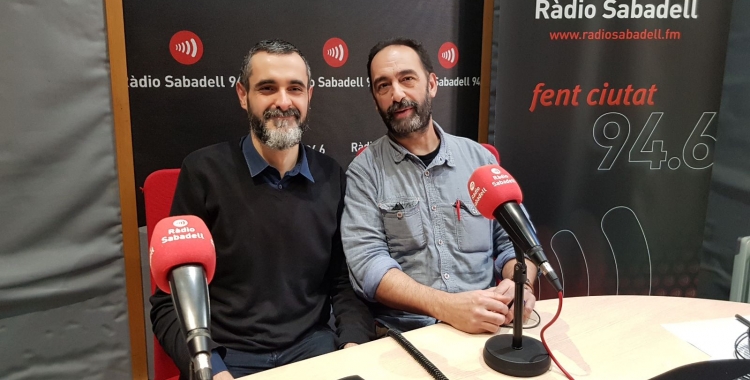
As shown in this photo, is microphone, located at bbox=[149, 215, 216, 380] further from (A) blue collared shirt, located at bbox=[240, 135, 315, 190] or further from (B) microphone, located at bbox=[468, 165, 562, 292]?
(A) blue collared shirt, located at bbox=[240, 135, 315, 190]

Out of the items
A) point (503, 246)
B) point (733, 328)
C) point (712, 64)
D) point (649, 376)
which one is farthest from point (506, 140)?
point (649, 376)

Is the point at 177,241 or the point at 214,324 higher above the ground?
the point at 177,241

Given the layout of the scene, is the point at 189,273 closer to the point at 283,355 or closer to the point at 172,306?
the point at 172,306

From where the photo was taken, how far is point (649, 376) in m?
1.06

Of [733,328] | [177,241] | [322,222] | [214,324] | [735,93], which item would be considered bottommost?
[214,324]

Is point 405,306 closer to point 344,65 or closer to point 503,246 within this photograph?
point 503,246

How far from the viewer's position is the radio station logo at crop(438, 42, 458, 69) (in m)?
2.47

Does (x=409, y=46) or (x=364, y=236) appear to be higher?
(x=409, y=46)

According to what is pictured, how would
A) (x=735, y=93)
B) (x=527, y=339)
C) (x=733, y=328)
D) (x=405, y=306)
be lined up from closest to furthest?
(x=527, y=339)
(x=733, y=328)
(x=405, y=306)
(x=735, y=93)

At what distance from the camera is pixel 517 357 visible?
109 centimetres

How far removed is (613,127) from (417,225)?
50.5 inches

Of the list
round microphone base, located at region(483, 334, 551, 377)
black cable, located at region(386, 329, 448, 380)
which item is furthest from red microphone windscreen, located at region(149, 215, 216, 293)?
round microphone base, located at region(483, 334, 551, 377)

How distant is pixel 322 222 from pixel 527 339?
787mm

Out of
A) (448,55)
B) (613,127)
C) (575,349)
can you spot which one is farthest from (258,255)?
(613,127)
